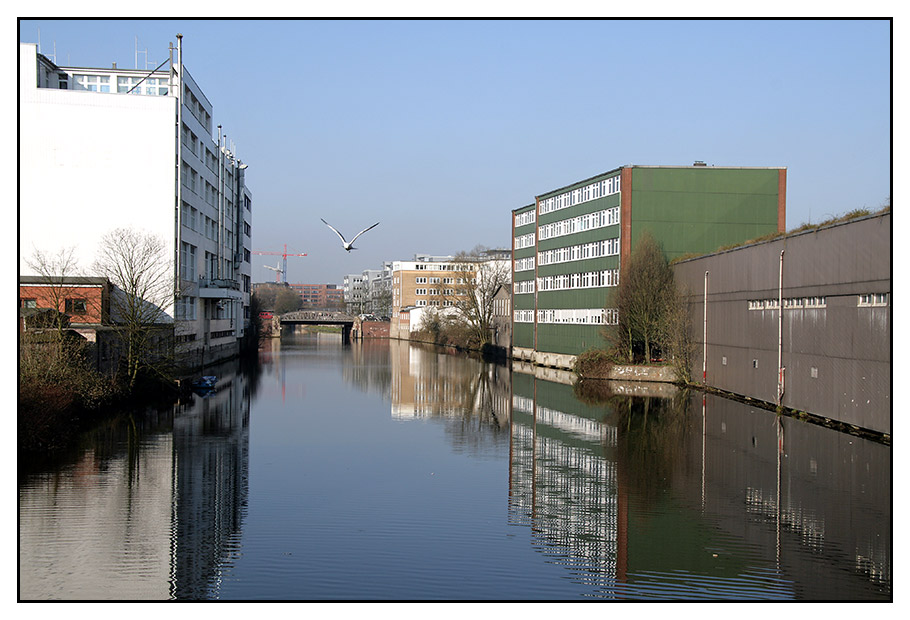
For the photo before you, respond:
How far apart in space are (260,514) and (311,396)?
24.5 m

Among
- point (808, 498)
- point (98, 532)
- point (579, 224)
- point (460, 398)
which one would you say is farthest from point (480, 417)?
point (579, 224)

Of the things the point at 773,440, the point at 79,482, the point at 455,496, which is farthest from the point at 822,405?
the point at 79,482

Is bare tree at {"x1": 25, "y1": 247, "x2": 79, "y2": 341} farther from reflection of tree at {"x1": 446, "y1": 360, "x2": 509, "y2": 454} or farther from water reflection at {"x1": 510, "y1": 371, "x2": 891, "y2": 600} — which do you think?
water reflection at {"x1": 510, "y1": 371, "x2": 891, "y2": 600}

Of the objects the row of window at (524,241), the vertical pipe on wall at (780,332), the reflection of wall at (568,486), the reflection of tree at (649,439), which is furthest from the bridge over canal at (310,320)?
the vertical pipe on wall at (780,332)

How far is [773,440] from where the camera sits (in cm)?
2452

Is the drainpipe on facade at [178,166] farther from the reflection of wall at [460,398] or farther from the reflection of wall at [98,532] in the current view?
the reflection of wall at [98,532]

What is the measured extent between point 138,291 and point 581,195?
29.0 m

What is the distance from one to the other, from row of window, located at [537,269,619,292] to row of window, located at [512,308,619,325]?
161 centimetres

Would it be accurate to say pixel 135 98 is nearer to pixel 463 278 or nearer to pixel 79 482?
pixel 79 482

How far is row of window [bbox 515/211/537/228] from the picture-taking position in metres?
67.8

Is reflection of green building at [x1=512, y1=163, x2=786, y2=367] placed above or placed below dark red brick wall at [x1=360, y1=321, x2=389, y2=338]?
above

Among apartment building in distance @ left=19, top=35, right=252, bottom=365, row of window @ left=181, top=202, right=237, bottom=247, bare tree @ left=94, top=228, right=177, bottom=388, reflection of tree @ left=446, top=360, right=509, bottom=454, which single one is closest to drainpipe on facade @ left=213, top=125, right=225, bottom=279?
row of window @ left=181, top=202, right=237, bottom=247

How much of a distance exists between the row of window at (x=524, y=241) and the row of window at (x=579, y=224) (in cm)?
293

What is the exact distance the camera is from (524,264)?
230ft
